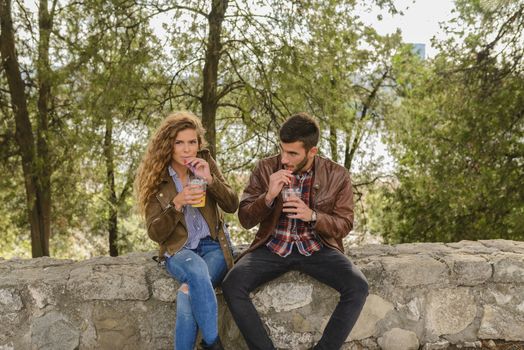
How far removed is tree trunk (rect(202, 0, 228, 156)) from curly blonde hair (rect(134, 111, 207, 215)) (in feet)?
17.0

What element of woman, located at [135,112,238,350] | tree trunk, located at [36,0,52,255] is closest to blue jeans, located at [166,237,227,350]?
woman, located at [135,112,238,350]

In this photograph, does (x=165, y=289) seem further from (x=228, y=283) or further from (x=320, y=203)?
(x=320, y=203)

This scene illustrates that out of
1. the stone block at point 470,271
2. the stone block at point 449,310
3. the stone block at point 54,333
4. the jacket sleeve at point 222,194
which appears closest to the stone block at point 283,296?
the jacket sleeve at point 222,194

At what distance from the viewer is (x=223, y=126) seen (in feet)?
34.9

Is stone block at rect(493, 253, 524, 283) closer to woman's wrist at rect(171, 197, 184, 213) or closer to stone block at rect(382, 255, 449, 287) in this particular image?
stone block at rect(382, 255, 449, 287)

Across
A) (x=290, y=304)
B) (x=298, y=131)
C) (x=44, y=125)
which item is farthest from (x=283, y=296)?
(x=44, y=125)

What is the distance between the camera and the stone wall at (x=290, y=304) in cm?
300

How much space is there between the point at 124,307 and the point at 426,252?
174cm

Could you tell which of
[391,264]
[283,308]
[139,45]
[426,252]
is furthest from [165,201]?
[139,45]

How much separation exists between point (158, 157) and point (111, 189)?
31.4ft

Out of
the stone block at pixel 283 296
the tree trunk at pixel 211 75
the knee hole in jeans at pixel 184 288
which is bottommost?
the stone block at pixel 283 296

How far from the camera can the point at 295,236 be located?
3.05 metres

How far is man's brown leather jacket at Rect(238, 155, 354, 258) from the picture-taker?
295 centimetres

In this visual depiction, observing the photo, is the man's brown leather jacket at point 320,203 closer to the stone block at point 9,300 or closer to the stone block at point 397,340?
the stone block at point 397,340
